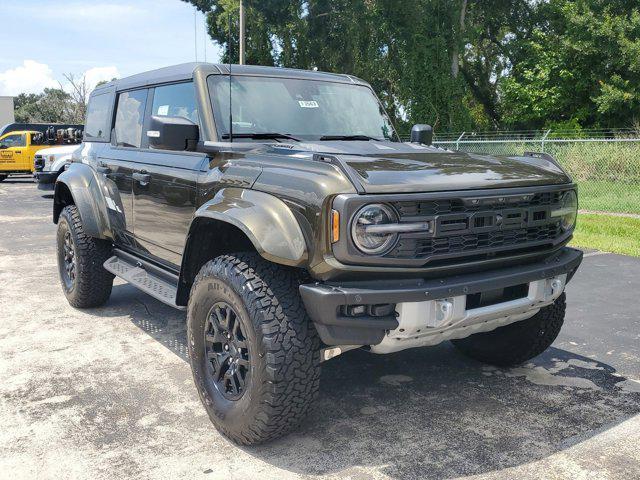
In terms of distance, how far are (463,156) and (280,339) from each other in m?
1.56

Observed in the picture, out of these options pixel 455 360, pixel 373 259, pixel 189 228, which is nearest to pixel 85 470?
pixel 189 228

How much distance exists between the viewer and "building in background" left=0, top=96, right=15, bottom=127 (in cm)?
5894

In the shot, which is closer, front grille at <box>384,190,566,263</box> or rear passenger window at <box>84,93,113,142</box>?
front grille at <box>384,190,566,263</box>

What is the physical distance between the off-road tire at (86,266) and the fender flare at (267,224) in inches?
95.1

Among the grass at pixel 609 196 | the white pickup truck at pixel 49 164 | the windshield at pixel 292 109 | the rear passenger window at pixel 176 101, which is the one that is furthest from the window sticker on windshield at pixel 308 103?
the white pickup truck at pixel 49 164

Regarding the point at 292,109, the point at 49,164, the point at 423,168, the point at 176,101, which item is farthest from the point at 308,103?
the point at 49,164

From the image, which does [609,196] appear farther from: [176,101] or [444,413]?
[176,101]

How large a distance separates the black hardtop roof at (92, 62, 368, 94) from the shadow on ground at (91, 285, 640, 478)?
Result: 191cm

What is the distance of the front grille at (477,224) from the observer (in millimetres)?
2854

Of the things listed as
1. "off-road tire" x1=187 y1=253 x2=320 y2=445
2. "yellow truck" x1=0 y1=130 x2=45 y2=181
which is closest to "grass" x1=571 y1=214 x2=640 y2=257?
"off-road tire" x1=187 y1=253 x2=320 y2=445

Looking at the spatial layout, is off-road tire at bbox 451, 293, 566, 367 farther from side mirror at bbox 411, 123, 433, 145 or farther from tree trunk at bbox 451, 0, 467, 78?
tree trunk at bbox 451, 0, 467, 78

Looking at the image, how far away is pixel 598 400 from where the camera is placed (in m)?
3.72

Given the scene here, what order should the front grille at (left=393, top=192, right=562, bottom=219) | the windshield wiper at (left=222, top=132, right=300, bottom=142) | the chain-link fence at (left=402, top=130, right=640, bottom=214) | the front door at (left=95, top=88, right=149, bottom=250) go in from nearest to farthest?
the front grille at (left=393, top=192, right=562, bottom=219), the windshield wiper at (left=222, top=132, right=300, bottom=142), the front door at (left=95, top=88, right=149, bottom=250), the chain-link fence at (left=402, top=130, right=640, bottom=214)

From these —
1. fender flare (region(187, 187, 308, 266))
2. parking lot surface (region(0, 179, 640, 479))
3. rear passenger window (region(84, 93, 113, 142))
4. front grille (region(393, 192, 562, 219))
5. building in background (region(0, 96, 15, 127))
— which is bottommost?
parking lot surface (region(0, 179, 640, 479))
